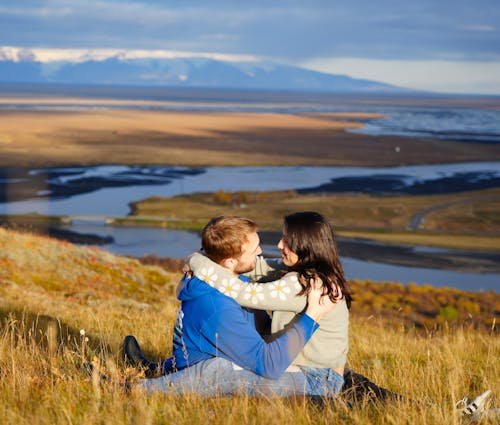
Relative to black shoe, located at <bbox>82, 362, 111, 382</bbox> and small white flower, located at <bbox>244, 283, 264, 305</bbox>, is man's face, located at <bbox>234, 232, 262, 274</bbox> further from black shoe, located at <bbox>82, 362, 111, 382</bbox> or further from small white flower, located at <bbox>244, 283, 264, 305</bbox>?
black shoe, located at <bbox>82, 362, 111, 382</bbox>

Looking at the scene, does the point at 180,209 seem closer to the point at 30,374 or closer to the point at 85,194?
the point at 85,194

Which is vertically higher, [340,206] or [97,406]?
[97,406]

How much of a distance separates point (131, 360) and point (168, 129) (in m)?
142

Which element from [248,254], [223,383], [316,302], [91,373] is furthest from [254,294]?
[91,373]

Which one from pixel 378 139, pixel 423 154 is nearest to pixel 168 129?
pixel 378 139

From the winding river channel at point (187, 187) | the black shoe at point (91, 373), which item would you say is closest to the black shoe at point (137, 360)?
the black shoe at point (91, 373)

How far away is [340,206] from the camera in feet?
196

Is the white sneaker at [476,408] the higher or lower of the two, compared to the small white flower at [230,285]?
lower

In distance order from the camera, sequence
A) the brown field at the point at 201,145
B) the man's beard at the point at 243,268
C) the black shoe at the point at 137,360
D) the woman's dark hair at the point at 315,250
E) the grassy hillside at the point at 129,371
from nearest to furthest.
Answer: the grassy hillside at the point at 129,371, the woman's dark hair at the point at 315,250, the man's beard at the point at 243,268, the black shoe at the point at 137,360, the brown field at the point at 201,145

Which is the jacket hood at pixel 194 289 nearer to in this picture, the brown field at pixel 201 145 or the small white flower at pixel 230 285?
the small white flower at pixel 230 285

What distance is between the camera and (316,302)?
166 inches

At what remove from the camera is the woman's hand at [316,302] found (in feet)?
13.8

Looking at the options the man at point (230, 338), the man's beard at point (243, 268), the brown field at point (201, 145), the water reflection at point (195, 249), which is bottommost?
the water reflection at point (195, 249)

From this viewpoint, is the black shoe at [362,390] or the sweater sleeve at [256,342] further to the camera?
the black shoe at [362,390]
